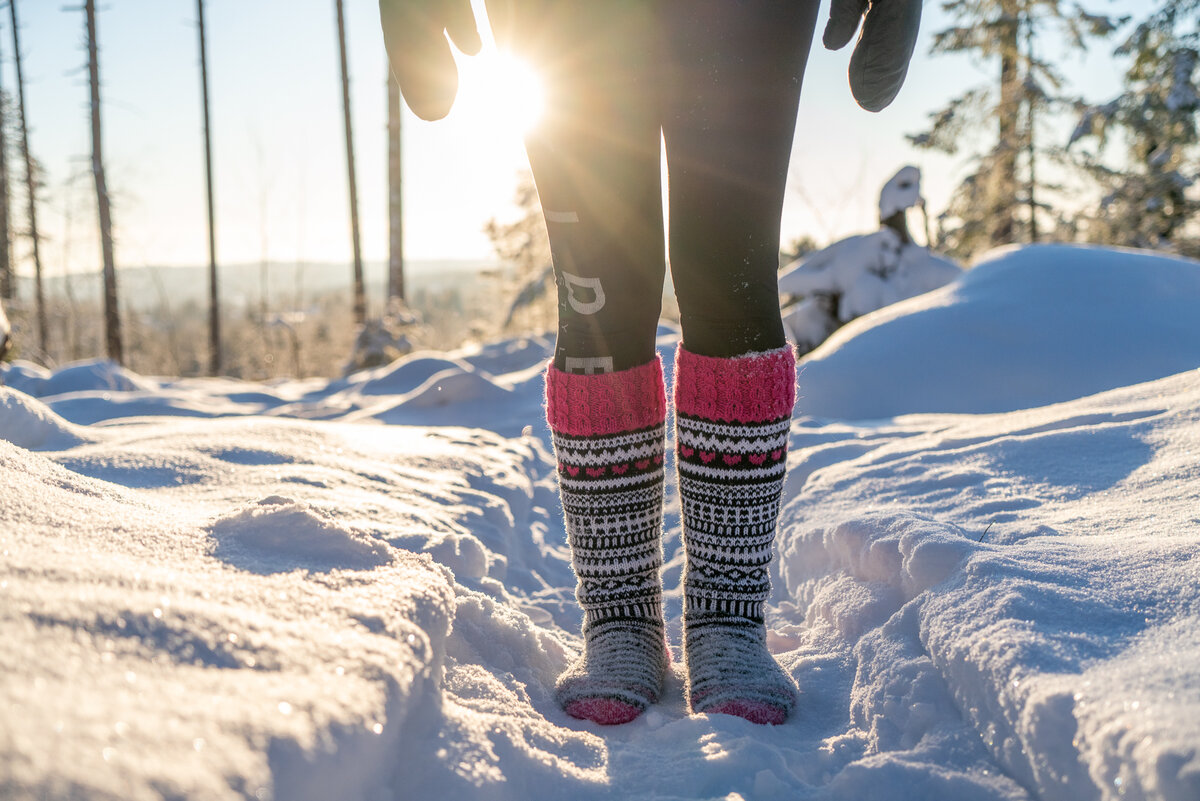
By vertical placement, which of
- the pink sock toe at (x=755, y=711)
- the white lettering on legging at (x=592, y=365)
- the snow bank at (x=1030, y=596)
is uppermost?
the white lettering on legging at (x=592, y=365)

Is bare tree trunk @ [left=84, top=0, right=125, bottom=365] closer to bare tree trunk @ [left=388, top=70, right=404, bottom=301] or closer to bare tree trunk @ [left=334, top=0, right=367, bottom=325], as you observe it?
bare tree trunk @ [left=334, top=0, right=367, bottom=325]

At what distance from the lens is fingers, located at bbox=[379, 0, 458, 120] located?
919 millimetres

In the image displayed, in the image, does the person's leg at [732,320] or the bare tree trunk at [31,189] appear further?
the bare tree trunk at [31,189]

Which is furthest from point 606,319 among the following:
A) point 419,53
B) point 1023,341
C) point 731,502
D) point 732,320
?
point 1023,341

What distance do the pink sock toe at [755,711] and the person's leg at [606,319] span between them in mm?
119

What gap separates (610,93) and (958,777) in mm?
848

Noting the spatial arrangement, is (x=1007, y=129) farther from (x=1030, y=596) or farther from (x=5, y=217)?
(x=5, y=217)

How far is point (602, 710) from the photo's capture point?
0.84 meters

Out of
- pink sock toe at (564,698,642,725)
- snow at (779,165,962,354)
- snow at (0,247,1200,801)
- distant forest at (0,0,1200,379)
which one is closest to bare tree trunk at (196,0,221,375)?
distant forest at (0,0,1200,379)

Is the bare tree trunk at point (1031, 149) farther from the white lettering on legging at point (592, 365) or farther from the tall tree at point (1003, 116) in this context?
the white lettering on legging at point (592, 365)


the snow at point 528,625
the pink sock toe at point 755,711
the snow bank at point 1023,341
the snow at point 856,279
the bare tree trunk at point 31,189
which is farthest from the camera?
the bare tree trunk at point 31,189

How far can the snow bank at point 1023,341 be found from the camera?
225 centimetres

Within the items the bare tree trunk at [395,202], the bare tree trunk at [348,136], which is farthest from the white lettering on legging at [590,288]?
the bare tree trunk at [348,136]

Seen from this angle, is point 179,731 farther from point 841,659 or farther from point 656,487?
point 841,659
